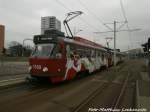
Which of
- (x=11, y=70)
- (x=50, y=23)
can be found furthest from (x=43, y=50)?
(x=50, y=23)

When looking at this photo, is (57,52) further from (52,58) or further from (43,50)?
(43,50)

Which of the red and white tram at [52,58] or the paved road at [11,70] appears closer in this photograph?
the red and white tram at [52,58]

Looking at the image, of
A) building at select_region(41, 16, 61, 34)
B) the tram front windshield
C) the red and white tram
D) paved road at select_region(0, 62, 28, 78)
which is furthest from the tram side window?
building at select_region(41, 16, 61, 34)

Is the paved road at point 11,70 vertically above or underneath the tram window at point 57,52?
Result: underneath

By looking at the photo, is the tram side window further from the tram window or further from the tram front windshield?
the tram front windshield

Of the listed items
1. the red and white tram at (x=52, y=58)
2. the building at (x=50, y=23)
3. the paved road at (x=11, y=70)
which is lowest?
the paved road at (x=11, y=70)

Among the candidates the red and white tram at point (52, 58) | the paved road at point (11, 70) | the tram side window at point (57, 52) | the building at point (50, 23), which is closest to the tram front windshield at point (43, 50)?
the red and white tram at point (52, 58)

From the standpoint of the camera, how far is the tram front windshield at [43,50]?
14.4 metres

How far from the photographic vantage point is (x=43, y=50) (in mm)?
14617

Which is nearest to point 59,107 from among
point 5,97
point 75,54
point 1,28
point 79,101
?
point 79,101

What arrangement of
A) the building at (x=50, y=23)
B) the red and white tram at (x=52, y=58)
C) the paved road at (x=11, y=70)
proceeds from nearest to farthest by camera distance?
the red and white tram at (x=52, y=58) → the paved road at (x=11, y=70) → the building at (x=50, y=23)

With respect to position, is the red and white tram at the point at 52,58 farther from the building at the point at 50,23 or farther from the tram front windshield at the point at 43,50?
the building at the point at 50,23

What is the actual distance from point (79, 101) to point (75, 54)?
7.01 meters

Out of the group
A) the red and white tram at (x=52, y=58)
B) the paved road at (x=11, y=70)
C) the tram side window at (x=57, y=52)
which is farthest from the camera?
the paved road at (x=11, y=70)
